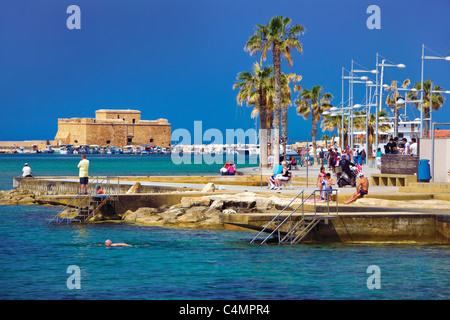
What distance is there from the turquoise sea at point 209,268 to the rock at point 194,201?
2643 millimetres

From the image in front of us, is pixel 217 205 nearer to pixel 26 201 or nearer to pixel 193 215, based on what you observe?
pixel 193 215

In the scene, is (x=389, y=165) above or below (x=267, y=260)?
above

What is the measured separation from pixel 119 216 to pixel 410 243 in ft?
41.5

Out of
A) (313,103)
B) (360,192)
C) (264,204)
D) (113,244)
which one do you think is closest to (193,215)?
(264,204)

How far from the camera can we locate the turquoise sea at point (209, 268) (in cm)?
1531

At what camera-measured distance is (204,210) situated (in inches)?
1035

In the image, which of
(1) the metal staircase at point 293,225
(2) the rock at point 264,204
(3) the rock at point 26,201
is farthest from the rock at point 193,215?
(3) the rock at point 26,201

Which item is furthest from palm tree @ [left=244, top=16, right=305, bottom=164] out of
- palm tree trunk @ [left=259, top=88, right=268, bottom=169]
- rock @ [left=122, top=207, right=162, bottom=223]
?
rock @ [left=122, top=207, right=162, bottom=223]

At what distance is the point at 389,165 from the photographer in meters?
31.3

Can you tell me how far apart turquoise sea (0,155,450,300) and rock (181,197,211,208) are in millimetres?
2643
